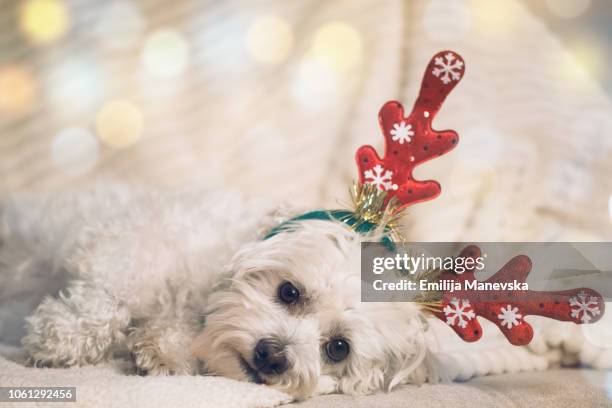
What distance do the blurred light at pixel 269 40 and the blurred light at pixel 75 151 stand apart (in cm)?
67

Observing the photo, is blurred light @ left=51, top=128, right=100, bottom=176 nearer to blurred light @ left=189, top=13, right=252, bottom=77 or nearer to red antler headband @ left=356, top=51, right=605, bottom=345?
blurred light @ left=189, top=13, right=252, bottom=77

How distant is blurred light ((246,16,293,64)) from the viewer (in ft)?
7.70

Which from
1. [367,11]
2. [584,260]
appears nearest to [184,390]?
[584,260]

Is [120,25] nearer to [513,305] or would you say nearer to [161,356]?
[161,356]

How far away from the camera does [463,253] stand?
1.43 metres

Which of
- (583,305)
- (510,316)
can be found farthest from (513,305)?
(583,305)

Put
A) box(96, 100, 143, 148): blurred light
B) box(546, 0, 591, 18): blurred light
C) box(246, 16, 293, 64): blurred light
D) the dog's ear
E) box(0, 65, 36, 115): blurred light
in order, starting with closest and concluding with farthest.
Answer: the dog's ear, box(546, 0, 591, 18): blurred light, box(0, 65, 36, 115): blurred light, box(96, 100, 143, 148): blurred light, box(246, 16, 293, 64): blurred light

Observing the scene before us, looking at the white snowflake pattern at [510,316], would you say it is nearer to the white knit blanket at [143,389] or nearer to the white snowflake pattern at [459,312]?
the white snowflake pattern at [459,312]

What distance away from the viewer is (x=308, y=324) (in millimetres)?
1390

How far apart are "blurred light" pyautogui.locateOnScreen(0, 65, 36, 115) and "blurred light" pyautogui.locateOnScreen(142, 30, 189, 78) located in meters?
0.39

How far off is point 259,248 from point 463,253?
46 cm

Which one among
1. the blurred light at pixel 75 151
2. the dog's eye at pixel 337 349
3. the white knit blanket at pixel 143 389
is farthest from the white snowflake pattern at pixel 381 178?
the blurred light at pixel 75 151

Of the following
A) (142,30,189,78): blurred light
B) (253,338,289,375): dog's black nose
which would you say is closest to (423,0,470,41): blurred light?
(142,30,189,78): blurred light

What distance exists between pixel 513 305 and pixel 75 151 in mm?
1578
